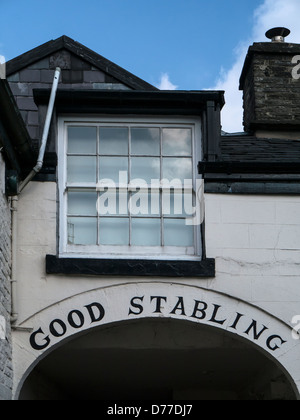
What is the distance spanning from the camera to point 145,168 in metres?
9.84

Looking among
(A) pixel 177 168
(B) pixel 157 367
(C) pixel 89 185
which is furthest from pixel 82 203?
(B) pixel 157 367

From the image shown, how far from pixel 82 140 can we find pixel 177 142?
1.10 metres

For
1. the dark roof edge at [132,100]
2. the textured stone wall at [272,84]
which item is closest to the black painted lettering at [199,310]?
the dark roof edge at [132,100]

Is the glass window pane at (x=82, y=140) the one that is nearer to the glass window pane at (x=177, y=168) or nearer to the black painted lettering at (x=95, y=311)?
the glass window pane at (x=177, y=168)

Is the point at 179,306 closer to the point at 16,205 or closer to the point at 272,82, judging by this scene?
the point at 16,205

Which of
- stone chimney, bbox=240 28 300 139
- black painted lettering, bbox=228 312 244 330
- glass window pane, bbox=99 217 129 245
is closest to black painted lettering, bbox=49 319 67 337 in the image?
glass window pane, bbox=99 217 129 245

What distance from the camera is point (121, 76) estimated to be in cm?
1052

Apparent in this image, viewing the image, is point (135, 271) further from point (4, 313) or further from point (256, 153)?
point (256, 153)

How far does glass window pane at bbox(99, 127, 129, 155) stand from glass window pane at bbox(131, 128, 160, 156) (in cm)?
9

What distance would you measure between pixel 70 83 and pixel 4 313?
3.39 metres

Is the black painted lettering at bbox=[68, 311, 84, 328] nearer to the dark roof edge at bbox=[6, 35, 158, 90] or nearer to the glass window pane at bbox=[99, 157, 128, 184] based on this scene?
the glass window pane at bbox=[99, 157, 128, 184]

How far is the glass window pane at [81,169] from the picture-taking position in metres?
9.72
